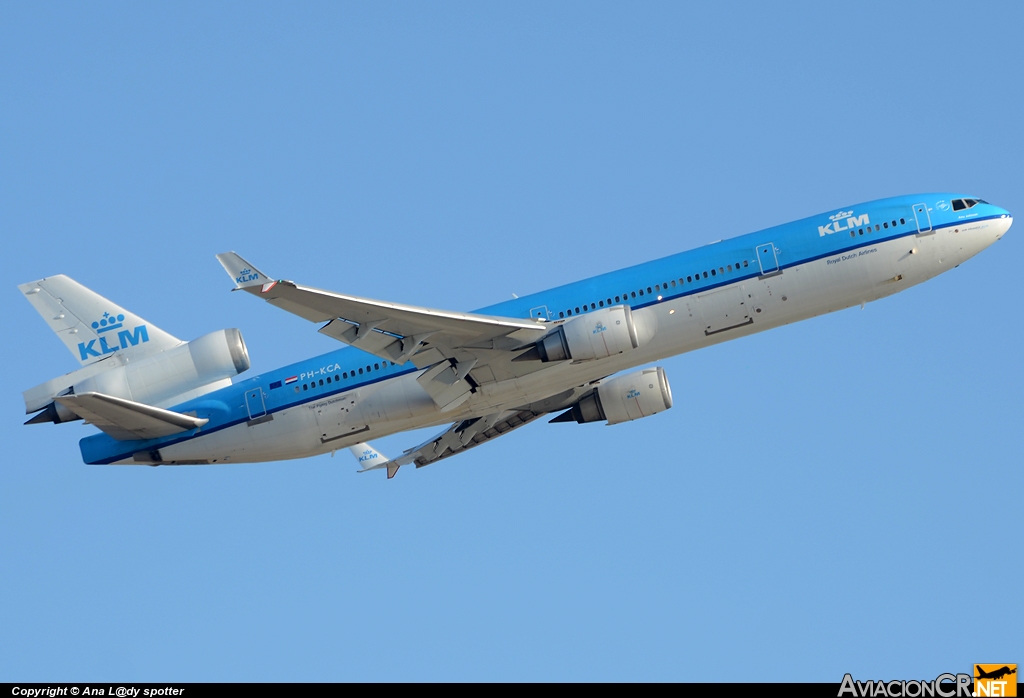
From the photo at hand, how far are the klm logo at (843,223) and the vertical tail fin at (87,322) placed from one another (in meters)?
24.7

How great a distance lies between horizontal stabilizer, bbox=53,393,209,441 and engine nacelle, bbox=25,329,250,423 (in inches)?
38.5

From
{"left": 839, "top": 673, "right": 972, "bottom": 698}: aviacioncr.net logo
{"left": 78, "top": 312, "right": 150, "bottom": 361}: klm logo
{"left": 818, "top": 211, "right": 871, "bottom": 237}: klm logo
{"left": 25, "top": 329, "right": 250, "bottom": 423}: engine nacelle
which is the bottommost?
{"left": 839, "top": 673, "right": 972, "bottom": 698}: aviacioncr.net logo

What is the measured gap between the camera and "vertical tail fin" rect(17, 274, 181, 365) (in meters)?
49.3

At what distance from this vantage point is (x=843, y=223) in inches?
1731

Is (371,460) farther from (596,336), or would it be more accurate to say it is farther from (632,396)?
(596,336)

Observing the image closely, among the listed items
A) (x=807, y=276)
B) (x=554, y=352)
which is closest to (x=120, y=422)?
(x=554, y=352)

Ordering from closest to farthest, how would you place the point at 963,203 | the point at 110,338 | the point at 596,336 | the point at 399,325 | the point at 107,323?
the point at 596,336
the point at 399,325
the point at 963,203
the point at 110,338
the point at 107,323

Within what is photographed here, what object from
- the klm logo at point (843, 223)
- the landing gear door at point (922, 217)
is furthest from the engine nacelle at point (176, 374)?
the landing gear door at point (922, 217)

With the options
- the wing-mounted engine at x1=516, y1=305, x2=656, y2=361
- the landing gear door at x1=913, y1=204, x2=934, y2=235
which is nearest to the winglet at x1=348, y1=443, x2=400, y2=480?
the wing-mounted engine at x1=516, y1=305, x2=656, y2=361

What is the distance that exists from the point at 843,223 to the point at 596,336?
970 centimetres

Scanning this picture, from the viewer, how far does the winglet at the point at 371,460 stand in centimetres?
5378

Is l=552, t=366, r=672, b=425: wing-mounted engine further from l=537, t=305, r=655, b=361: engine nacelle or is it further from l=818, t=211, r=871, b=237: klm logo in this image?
l=818, t=211, r=871, b=237: klm logo

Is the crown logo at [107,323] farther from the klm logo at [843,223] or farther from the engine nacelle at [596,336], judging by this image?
the klm logo at [843,223]

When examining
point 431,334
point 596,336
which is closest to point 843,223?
point 596,336
